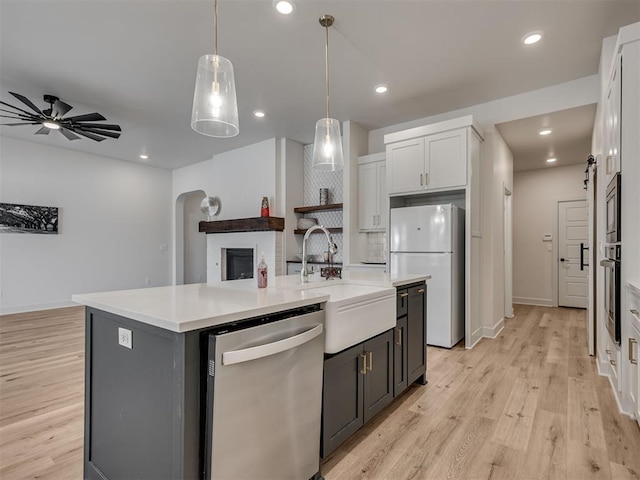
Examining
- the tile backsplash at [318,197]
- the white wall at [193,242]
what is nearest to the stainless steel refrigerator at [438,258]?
the tile backsplash at [318,197]

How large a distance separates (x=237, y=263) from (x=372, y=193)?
2.91 metres

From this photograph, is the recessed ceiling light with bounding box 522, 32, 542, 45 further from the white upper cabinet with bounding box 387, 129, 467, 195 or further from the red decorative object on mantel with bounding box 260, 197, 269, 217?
the red decorative object on mantel with bounding box 260, 197, 269, 217

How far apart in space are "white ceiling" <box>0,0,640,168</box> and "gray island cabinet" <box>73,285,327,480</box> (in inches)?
88.4

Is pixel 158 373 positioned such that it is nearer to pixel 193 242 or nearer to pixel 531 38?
pixel 531 38

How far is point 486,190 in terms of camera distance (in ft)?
13.8

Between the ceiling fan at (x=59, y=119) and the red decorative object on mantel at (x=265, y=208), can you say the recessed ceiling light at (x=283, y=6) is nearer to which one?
the ceiling fan at (x=59, y=119)

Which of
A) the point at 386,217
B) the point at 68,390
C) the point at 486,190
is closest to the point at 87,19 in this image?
the point at 68,390

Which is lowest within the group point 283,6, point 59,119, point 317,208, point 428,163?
point 317,208

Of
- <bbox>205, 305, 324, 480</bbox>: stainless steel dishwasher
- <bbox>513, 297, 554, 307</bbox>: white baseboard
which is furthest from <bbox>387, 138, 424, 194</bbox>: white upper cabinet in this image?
<bbox>513, 297, 554, 307</bbox>: white baseboard

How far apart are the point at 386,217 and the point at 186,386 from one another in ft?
11.6

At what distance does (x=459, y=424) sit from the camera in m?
2.15

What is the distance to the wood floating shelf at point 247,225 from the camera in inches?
206

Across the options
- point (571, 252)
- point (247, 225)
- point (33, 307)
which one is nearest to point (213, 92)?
point (247, 225)

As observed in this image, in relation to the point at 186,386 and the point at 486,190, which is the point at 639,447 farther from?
the point at 486,190
